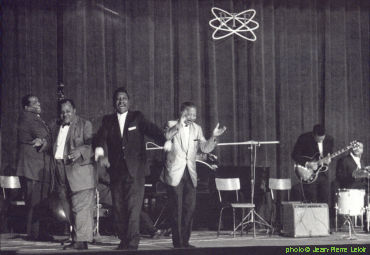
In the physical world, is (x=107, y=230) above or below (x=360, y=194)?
below

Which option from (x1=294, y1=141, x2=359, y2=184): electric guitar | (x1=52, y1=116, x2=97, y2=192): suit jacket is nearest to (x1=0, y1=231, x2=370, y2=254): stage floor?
(x1=52, y1=116, x2=97, y2=192): suit jacket

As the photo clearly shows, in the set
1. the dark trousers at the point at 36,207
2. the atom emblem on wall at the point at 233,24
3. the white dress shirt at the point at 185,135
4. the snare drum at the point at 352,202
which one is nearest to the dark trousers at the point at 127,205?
the white dress shirt at the point at 185,135

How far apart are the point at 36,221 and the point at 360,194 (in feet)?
14.2

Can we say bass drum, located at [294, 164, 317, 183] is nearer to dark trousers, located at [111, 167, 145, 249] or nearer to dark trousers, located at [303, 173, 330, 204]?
dark trousers, located at [303, 173, 330, 204]

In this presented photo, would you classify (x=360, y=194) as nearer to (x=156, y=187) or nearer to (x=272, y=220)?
(x=272, y=220)

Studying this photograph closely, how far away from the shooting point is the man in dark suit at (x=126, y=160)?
21.1ft

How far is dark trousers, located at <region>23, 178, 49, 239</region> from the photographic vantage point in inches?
310

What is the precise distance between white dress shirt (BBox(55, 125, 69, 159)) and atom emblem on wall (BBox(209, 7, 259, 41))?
4291mm

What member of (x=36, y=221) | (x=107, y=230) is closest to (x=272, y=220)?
(x=107, y=230)

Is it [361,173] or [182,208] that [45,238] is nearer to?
[182,208]

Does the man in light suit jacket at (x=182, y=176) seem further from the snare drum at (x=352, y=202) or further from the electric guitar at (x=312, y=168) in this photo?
the electric guitar at (x=312, y=168)

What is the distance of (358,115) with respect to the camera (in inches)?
428

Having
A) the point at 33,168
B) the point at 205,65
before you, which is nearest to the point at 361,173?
the point at 205,65

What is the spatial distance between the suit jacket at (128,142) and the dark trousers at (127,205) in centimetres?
6
